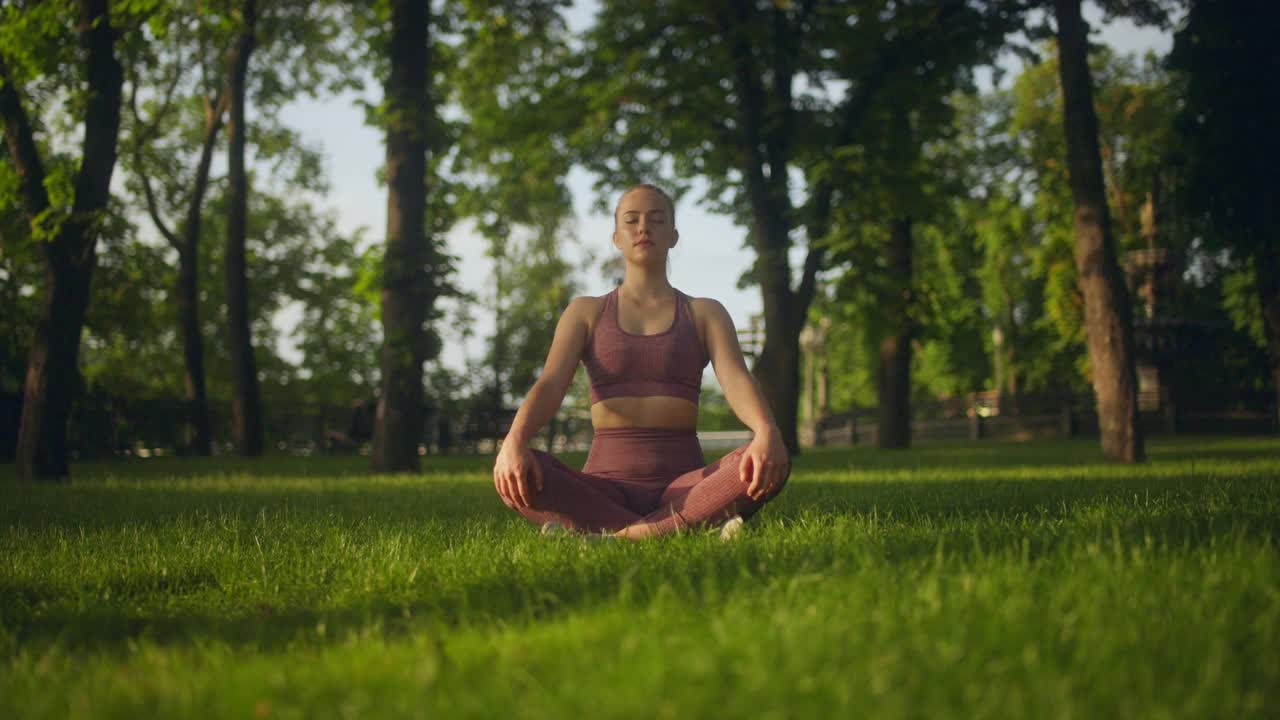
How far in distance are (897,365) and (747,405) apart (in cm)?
2280

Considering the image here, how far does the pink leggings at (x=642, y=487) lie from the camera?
4.84 metres

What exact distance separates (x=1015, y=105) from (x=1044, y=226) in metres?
5.90

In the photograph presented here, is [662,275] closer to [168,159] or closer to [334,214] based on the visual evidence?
[168,159]

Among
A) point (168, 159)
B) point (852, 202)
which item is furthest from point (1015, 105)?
point (168, 159)

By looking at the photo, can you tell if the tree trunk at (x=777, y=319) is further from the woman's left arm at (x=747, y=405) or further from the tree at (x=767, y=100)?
the woman's left arm at (x=747, y=405)

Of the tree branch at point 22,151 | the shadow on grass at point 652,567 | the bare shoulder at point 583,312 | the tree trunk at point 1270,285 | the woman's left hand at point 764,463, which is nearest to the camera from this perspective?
the shadow on grass at point 652,567

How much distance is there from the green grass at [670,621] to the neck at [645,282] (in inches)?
54.6

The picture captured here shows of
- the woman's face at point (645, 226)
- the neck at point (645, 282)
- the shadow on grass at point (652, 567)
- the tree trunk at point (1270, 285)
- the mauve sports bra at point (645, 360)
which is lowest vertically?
the shadow on grass at point (652, 567)

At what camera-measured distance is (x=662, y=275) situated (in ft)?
17.6

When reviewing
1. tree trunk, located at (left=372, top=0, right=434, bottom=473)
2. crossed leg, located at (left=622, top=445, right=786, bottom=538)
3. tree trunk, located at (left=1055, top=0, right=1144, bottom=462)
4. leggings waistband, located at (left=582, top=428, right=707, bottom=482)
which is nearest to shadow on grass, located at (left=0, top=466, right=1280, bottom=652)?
crossed leg, located at (left=622, top=445, right=786, bottom=538)

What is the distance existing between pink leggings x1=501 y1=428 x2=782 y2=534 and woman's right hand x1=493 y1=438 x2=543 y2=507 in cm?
8

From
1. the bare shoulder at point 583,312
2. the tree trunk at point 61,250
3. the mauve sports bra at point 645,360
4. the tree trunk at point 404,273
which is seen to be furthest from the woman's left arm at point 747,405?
the tree trunk at point 61,250

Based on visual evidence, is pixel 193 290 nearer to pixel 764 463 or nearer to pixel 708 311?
pixel 708 311

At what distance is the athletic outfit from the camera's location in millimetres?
4973
